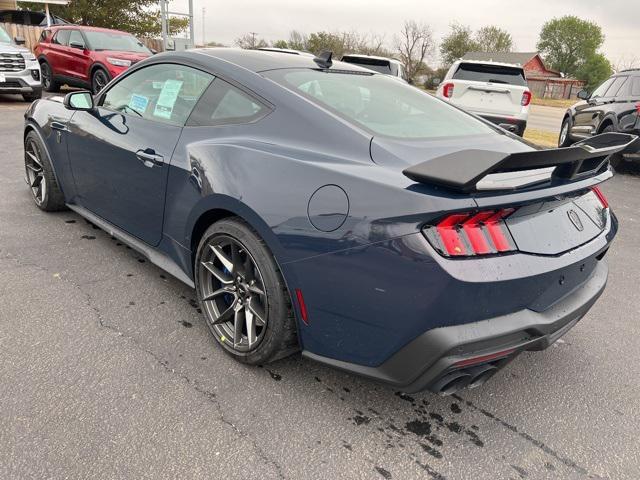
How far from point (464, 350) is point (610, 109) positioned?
7.95 m

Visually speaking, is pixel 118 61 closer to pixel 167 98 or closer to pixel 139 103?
pixel 139 103

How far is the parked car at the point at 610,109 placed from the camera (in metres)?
7.50

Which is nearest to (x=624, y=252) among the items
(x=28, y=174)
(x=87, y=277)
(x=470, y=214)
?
(x=470, y=214)

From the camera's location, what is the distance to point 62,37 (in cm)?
1250

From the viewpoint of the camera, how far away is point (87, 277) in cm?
323

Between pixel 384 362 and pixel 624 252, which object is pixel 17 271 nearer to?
pixel 384 362

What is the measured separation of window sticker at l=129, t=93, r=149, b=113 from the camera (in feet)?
10.1

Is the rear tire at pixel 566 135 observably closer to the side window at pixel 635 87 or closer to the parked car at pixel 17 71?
the side window at pixel 635 87

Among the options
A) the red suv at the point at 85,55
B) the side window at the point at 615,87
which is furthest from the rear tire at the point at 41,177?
the side window at the point at 615,87

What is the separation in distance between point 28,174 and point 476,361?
4313 mm

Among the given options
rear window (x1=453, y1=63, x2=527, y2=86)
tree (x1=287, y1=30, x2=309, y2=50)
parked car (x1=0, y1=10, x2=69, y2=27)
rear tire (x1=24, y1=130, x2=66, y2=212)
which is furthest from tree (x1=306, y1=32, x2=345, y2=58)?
rear tire (x1=24, y1=130, x2=66, y2=212)

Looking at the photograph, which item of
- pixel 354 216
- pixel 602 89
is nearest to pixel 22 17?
pixel 602 89

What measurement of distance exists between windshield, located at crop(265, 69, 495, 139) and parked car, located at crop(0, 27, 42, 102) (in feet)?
32.7

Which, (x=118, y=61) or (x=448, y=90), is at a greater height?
(x=448, y=90)
